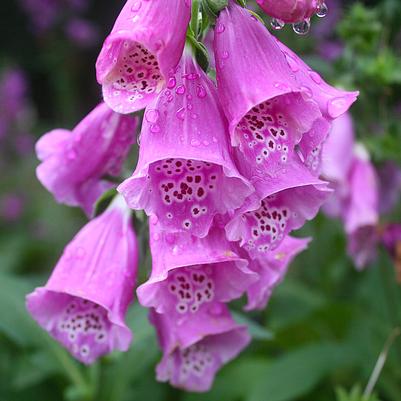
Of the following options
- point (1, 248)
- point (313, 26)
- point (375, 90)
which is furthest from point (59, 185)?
point (1, 248)

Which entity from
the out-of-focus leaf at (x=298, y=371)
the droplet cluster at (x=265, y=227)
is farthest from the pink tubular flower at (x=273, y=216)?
the out-of-focus leaf at (x=298, y=371)

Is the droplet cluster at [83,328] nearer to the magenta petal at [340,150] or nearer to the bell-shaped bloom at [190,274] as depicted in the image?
the bell-shaped bloom at [190,274]

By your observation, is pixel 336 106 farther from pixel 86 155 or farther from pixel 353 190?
pixel 353 190

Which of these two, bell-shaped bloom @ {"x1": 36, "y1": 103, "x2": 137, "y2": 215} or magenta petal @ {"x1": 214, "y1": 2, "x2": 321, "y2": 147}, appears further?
bell-shaped bloom @ {"x1": 36, "y1": 103, "x2": 137, "y2": 215}

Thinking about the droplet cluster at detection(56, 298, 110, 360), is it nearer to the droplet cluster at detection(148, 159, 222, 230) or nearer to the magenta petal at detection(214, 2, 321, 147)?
the droplet cluster at detection(148, 159, 222, 230)

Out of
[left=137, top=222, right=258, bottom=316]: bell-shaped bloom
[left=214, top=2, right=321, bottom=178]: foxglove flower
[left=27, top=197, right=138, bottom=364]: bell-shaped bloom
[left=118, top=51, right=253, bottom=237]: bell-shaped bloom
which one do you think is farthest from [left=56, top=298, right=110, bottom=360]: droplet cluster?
[left=214, top=2, right=321, bottom=178]: foxglove flower

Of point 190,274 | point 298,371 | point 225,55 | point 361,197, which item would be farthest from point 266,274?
point 361,197
